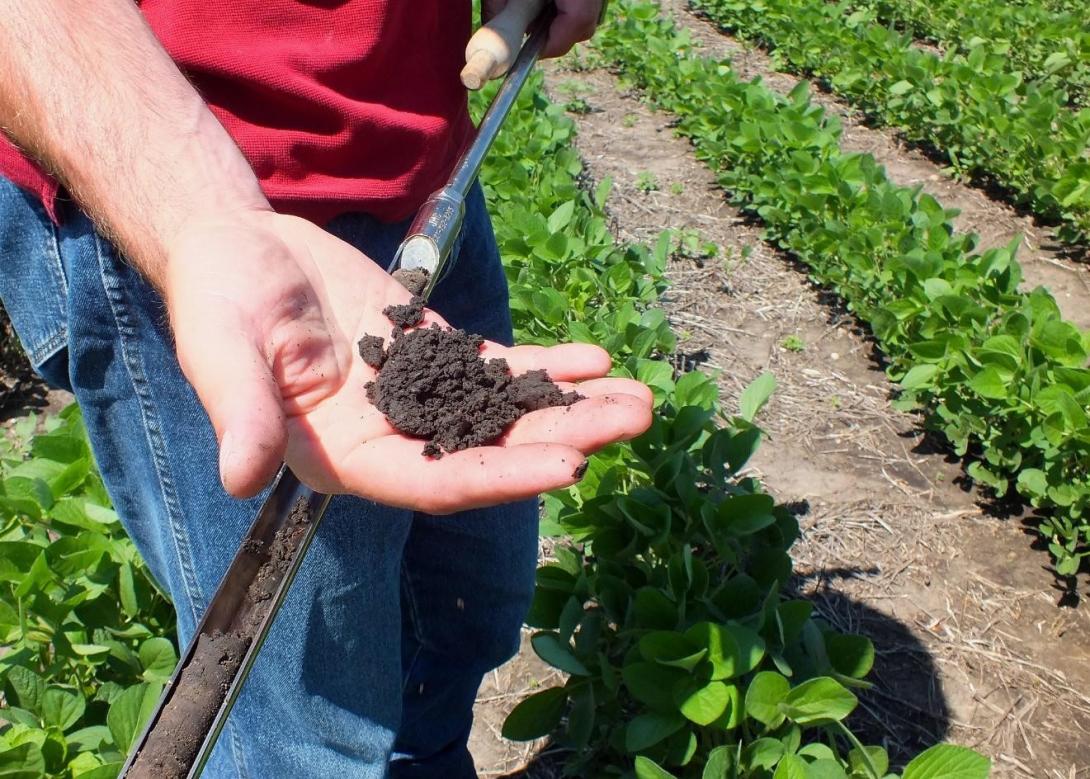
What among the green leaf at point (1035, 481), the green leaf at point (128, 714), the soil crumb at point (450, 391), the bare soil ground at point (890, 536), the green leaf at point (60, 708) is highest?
the soil crumb at point (450, 391)

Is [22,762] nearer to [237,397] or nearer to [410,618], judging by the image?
[410,618]

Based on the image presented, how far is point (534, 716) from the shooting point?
80.2 inches

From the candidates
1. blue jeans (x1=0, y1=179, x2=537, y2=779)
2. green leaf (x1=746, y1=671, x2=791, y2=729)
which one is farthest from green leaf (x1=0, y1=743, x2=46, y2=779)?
green leaf (x1=746, y1=671, x2=791, y2=729)

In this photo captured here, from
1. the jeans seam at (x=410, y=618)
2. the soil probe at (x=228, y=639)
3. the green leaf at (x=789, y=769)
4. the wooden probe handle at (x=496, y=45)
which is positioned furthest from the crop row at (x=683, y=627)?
the wooden probe handle at (x=496, y=45)

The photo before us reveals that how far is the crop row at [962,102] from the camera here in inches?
189

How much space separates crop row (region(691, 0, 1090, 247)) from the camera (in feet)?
15.8

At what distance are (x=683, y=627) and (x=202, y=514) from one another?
113 centimetres

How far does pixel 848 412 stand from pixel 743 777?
6.42ft

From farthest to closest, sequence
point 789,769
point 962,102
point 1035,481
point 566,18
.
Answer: point 962,102
point 1035,481
point 566,18
point 789,769

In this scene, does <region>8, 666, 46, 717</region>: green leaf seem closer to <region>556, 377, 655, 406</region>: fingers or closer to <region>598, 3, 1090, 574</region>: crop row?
<region>556, 377, 655, 406</region>: fingers

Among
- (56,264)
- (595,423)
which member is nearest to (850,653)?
(595,423)

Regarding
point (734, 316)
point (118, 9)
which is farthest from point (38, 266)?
point (734, 316)

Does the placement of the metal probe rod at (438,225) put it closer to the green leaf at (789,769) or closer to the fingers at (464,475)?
the fingers at (464,475)

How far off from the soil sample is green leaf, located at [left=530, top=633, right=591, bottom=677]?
102 cm
